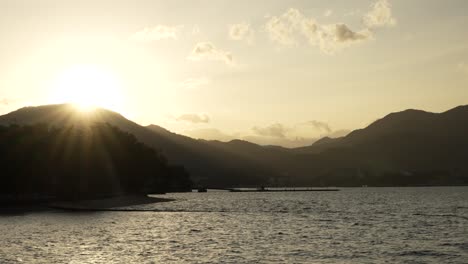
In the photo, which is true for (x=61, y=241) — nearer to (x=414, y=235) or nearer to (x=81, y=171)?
(x=414, y=235)

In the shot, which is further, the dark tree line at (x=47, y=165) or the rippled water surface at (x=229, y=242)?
the dark tree line at (x=47, y=165)

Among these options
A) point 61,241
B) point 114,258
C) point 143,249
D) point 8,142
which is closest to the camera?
point 114,258

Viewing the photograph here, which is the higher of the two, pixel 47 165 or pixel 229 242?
pixel 47 165

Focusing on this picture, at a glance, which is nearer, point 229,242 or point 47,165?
point 229,242

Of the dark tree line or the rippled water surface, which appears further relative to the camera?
the dark tree line

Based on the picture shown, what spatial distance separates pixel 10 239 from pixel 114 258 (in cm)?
2219

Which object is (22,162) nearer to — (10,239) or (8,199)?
(8,199)

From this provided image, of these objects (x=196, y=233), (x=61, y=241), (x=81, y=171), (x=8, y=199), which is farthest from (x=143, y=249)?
(x=81, y=171)

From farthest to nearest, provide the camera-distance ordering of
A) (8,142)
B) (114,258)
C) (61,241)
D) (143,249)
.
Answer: (8,142) → (61,241) → (143,249) → (114,258)

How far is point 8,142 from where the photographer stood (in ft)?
580

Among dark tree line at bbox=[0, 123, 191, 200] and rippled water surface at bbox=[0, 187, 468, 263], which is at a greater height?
dark tree line at bbox=[0, 123, 191, 200]

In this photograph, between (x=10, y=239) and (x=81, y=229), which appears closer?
(x=10, y=239)

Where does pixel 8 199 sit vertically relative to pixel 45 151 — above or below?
below

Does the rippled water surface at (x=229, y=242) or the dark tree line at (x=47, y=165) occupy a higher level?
the dark tree line at (x=47, y=165)
